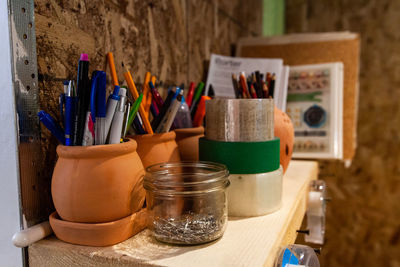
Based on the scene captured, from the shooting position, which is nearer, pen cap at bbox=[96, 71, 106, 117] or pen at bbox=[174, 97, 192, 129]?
pen cap at bbox=[96, 71, 106, 117]

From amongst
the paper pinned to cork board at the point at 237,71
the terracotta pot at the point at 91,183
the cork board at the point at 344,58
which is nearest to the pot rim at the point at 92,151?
the terracotta pot at the point at 91,183

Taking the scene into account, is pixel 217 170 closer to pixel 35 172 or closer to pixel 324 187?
pixel 35 172

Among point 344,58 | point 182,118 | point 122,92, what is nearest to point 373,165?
point 344,58

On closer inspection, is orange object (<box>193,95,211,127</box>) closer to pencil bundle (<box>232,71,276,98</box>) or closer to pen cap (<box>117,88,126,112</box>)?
pencil bundle (<box>232,71,276,98</box>)

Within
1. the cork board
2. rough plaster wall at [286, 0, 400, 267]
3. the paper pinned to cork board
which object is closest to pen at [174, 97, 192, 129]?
the paper pinned to cork board

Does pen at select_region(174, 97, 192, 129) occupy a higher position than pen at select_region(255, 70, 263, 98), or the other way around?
pen at select_region(255, 70, 263, 98)

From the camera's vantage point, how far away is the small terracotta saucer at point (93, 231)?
0.43m

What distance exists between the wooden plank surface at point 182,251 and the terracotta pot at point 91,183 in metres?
0.04

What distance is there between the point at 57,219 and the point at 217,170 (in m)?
0.23

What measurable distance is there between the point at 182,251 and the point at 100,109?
21 centimetres

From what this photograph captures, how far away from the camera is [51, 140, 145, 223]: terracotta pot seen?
0.42m

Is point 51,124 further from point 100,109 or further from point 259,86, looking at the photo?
point 259,86

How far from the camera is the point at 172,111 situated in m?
0.55

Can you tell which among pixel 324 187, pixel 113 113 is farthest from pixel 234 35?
pixel 113 113
